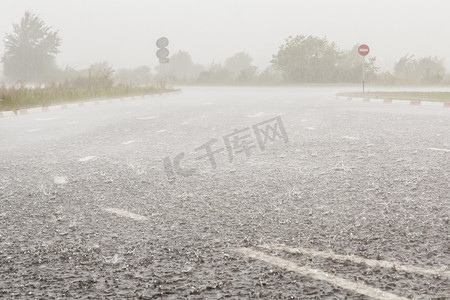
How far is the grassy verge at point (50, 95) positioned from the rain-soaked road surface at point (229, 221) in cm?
1144

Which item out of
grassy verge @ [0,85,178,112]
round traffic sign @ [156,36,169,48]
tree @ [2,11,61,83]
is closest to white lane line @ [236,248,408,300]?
grassy verge @ [0,85,178,112]

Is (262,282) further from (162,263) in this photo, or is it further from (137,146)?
(137,146)

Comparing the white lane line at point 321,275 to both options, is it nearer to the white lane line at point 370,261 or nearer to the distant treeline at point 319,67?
the white lane line at point 370,261

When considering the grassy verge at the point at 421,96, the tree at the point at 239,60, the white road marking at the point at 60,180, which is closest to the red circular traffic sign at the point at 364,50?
the grassy verge at the point at 421,96

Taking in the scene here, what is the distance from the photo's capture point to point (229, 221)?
3.80 m

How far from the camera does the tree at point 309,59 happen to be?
140 ft

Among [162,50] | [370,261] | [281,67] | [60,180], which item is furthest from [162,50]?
[370,261]

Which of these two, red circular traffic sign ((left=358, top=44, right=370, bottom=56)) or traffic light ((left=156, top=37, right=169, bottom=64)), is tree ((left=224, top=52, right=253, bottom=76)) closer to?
traffic light ((left=156, top=37, right=169, bottom=64))

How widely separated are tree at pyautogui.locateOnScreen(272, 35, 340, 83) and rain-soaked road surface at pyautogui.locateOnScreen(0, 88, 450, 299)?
3561cm

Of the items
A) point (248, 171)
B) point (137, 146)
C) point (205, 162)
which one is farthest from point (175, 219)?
point (137, 146)

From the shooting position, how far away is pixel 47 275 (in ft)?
9.27

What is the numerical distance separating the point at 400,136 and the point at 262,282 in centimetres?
668

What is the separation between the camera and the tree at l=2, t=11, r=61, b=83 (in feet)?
186

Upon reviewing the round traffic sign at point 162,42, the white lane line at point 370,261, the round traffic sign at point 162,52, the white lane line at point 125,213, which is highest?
the round traffic sign at point 162,42
